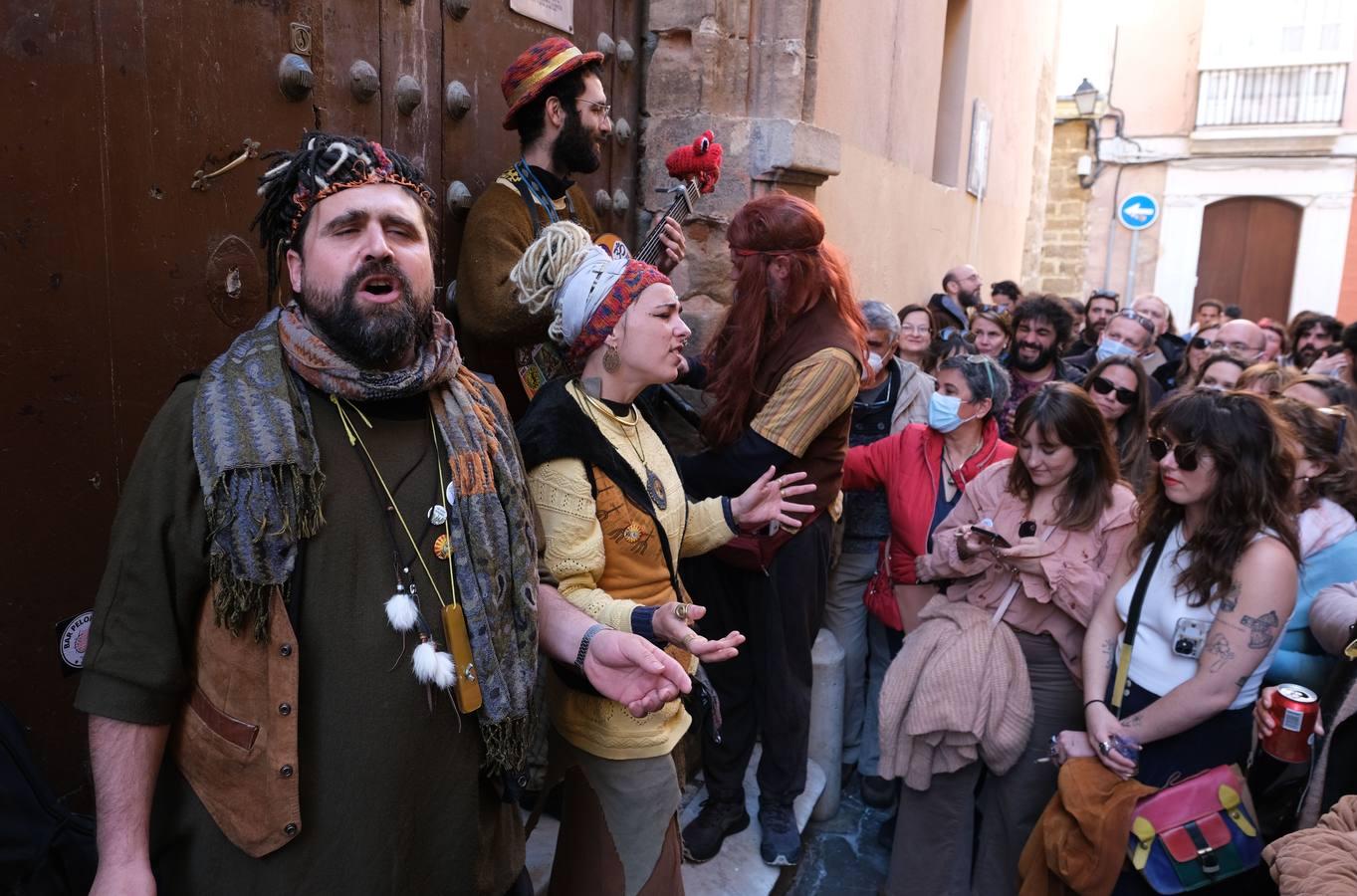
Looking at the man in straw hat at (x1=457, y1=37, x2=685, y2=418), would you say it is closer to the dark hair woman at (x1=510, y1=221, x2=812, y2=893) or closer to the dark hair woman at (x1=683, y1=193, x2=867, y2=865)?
the dark hair woman at (x1=510, y1=221, x2=812, y2=893)

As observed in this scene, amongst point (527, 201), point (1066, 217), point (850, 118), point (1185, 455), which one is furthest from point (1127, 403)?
point (1066, 217)

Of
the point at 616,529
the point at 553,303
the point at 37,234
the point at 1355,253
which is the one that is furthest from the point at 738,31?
the point at 1355,253

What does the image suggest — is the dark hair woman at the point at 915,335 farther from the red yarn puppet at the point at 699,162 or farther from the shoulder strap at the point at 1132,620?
the shoulder strap at the point at 1132,620

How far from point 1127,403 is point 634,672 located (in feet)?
9.53

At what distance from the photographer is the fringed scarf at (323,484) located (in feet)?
4.81

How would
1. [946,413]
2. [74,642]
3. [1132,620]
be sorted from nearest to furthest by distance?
[74,642] → [1132,620] → [946,413]

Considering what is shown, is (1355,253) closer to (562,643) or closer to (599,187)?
(599,187)

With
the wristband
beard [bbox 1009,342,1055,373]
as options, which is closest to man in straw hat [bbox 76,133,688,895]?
the wristband

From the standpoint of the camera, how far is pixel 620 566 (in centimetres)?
226

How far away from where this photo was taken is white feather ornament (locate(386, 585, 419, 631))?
1.59m

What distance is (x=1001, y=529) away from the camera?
322 cm

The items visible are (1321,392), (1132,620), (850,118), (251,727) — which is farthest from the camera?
(850,118)

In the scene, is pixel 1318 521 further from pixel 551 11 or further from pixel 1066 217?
pixel 1066 217

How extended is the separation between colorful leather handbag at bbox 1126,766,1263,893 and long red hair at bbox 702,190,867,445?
155 centimetres
